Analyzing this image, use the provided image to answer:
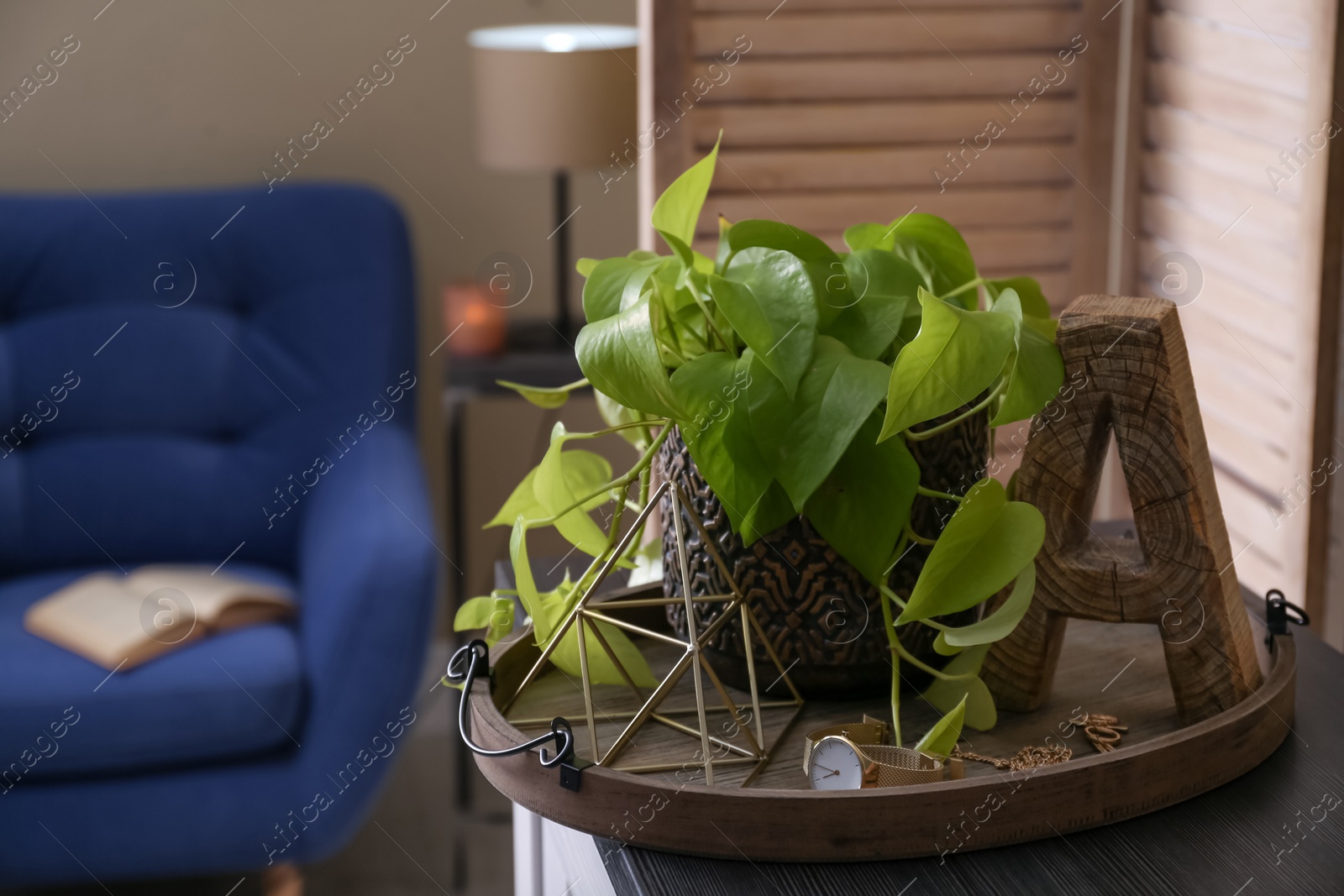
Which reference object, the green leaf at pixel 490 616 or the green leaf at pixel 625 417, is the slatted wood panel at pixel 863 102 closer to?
the green leaf at pixel 625 417

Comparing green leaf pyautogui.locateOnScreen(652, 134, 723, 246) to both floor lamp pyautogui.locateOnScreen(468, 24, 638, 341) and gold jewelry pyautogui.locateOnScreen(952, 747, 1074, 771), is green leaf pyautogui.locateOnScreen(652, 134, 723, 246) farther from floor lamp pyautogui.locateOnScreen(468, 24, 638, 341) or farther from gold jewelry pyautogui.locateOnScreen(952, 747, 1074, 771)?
floor lamp pyautogui.locateOnScreen(468, 24, 638, 341)

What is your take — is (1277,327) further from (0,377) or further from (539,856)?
(0,377)

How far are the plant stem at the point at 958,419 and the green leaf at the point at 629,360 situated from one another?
0.13m

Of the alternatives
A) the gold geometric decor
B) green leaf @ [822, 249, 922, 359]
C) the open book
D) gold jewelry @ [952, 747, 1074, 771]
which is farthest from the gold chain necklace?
the open book

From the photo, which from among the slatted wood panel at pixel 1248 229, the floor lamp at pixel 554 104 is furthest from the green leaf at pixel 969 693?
the floor lamp at pixel 554 104

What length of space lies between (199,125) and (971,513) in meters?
2.05

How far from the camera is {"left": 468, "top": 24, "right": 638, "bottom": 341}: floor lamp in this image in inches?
82.4

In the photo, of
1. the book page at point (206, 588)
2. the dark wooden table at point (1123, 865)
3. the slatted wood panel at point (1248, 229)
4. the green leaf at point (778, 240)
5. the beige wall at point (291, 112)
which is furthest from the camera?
the beige wall at point (291, 112)

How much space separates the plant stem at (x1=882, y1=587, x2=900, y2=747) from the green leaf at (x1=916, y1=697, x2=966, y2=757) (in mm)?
17

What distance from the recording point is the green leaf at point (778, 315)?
606 mm

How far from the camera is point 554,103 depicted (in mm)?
2111

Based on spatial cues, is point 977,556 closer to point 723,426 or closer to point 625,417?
point 723,426

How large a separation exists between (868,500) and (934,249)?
172 millimetres

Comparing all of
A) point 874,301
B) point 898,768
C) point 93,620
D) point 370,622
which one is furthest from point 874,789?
point 93,620
